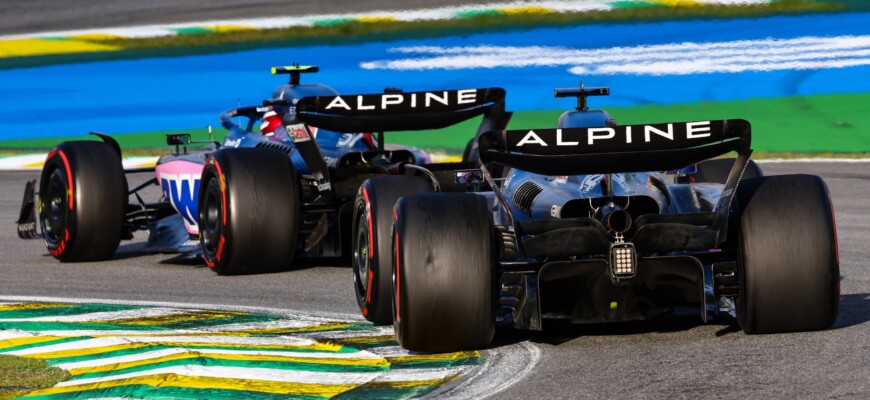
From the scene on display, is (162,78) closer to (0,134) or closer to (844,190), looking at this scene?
(0,134)

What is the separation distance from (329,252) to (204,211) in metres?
0.97

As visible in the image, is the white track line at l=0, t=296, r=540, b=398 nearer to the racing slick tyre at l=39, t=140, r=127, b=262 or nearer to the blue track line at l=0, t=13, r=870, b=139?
the racing slick tyre at l=39, t=140, r=127, b=262

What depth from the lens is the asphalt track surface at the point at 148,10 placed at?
2792 centimetres

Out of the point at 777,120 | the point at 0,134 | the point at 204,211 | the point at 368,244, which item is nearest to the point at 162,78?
Result: the point at 0,134

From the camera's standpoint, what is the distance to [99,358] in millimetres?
7211

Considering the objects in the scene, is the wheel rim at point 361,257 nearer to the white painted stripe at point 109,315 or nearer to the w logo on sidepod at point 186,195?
the white painted stripe at point 109,315

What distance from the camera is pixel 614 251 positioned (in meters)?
6.91

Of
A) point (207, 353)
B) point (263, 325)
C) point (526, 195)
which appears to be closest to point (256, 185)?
point (263, 325)

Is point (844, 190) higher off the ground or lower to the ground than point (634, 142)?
lower

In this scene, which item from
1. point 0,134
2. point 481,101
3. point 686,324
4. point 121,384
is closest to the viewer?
point 121,384

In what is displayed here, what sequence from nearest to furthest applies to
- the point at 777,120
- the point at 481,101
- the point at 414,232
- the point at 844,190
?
the point at 414,232, the point at 481,101, the point at 844,190, the point at 777,120

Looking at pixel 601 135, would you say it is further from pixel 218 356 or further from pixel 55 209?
pixel 55 209

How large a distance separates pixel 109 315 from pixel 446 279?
304 centimetres

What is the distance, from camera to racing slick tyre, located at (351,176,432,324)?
762cm
